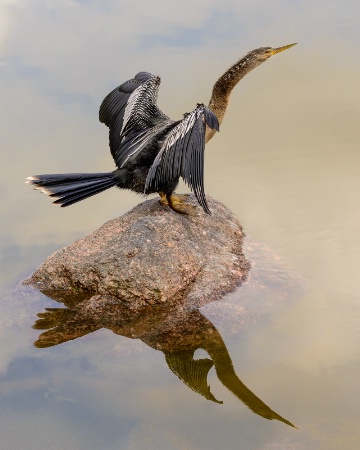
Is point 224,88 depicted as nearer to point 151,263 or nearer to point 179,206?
point 179,206

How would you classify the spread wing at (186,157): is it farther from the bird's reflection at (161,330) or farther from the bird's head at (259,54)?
the bird's head at (259,54)

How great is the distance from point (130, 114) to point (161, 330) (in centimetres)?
220

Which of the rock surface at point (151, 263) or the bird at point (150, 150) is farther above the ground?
the bird at point (150, 150)

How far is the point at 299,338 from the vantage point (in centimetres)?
456

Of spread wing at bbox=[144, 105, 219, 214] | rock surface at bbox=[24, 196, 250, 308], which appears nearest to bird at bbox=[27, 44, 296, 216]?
spread wing at bbox=[144, 105, 219, 214]

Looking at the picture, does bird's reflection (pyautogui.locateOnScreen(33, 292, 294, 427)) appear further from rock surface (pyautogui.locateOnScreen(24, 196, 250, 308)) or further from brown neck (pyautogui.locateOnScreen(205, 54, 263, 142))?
brown neck (pyautogui.locateOnScreen(205, 54, 263, 142))

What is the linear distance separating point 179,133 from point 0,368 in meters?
1.89

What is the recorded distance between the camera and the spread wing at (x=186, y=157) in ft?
Result: 16.7

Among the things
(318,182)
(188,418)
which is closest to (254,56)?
(318,182)

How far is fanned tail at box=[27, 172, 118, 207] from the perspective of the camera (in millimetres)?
5426

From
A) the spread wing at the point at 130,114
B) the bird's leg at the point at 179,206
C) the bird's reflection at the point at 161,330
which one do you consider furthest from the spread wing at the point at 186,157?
the bird's reflection at the point at 161,330

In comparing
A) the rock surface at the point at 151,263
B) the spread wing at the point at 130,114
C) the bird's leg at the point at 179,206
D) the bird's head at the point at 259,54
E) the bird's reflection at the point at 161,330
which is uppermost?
the bird's head at the point at 259,54

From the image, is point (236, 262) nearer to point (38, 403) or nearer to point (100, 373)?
point (100, 373)

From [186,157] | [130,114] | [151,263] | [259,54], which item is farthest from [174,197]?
[259,54]
